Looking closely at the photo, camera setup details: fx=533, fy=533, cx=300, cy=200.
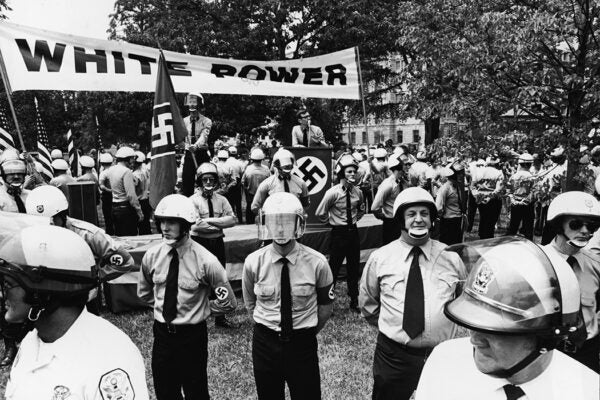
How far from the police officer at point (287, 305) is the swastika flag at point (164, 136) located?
2.25m

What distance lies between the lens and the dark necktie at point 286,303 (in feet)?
14.0

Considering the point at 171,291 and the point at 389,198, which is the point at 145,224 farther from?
the point at 171,291

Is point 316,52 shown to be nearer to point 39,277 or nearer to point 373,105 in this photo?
point 373,105

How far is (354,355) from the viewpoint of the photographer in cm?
645

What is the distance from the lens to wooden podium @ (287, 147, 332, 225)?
30.1 feet

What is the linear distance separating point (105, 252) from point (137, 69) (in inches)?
112

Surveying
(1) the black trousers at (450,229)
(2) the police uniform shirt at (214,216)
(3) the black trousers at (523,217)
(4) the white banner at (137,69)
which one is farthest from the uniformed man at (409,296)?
(3) the black trousers at (523,217)

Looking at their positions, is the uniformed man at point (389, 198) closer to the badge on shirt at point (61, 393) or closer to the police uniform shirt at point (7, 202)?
the police uniform shirt at point (7, 202)

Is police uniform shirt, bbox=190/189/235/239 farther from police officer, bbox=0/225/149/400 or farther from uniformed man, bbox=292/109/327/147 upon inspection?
police officer, bbox=0/225/149/400

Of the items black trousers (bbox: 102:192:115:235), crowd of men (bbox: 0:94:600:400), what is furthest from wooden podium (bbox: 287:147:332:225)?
black trousers (bbox: 102:192:115:235)

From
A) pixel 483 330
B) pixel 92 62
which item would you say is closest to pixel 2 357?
pixel 92 62

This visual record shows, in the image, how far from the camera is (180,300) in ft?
15.4

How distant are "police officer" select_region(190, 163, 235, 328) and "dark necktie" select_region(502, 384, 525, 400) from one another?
19.6 feet

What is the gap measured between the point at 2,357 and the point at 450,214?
328 inches
